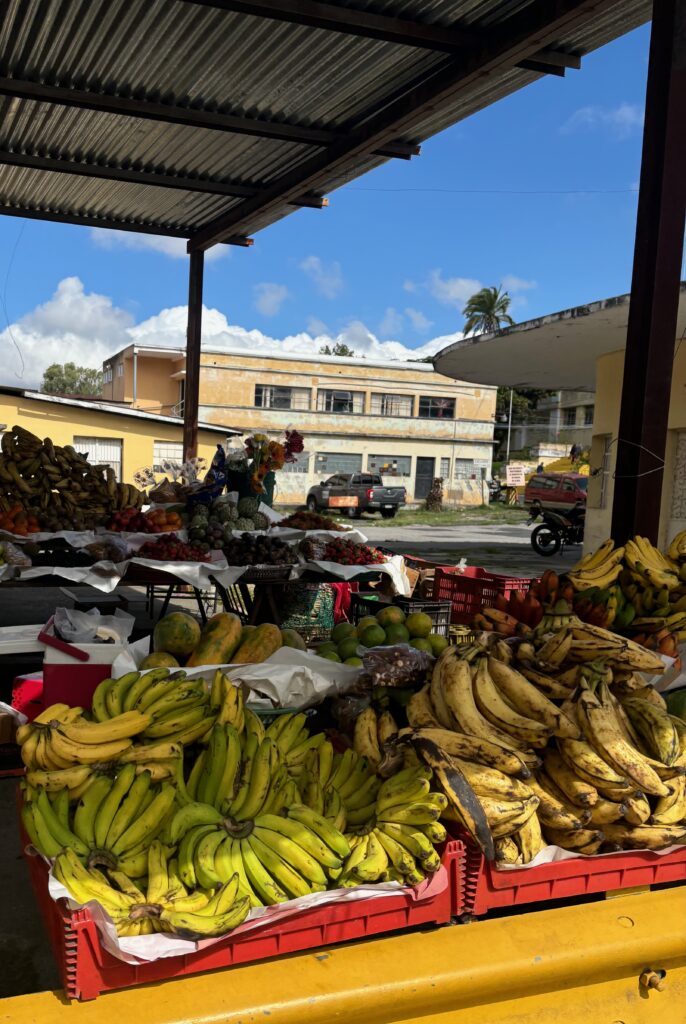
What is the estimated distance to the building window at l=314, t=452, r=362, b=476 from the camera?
113 feet

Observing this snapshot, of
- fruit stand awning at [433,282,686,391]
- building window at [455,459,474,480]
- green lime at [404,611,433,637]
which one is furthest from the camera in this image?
building window at [455,459,474,480]

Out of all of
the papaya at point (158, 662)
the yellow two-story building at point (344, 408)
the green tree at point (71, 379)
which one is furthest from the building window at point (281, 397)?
the green tree at point (71, 379)

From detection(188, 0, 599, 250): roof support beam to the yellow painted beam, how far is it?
5.04m

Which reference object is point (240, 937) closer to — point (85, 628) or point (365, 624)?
point (85, 628)

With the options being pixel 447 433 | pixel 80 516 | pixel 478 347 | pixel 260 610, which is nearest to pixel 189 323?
pixel 478 347

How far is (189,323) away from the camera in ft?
38.8

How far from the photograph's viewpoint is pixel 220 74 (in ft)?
22.0

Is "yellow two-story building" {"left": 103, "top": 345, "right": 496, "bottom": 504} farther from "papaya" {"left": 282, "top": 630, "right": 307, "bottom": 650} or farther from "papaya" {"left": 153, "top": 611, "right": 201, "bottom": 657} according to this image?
"papaya" {"left": 153, "top": 611, "right": 201, "bottom": 657}

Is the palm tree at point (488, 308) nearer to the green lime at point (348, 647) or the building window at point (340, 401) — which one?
the building window at point (340, 401)

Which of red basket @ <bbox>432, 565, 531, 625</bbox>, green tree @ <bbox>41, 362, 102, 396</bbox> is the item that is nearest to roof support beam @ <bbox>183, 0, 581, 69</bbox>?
red basket @ <bbox>432, 565, 531, 625</bbox>

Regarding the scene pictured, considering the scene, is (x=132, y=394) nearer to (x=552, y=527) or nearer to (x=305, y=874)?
(x=552, y=527)

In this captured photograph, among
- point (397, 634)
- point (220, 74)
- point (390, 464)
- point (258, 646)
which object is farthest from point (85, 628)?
point (390, 464)

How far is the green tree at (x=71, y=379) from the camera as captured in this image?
253 ft

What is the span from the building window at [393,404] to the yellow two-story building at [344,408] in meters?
0.05
